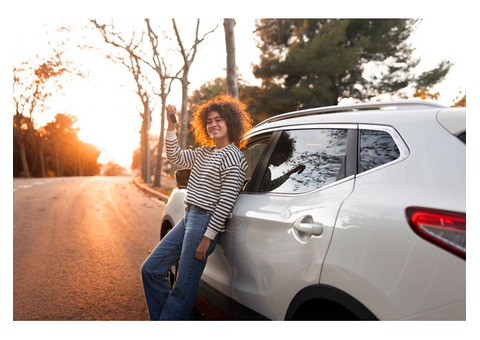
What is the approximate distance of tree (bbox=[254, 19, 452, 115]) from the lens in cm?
2014

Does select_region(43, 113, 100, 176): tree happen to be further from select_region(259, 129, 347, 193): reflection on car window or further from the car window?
select_region(259, 129, 347, 193): reflection on car window

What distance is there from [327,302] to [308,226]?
0.37 metres

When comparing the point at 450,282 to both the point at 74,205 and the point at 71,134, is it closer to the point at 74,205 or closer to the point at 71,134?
the point at 74,205

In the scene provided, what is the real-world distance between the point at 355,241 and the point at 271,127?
4.51ft

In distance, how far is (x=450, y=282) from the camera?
155 centimetres

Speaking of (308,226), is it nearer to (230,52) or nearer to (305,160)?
(305,160)

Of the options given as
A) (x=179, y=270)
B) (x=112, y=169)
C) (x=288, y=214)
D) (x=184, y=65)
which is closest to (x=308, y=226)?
(x=288, y=214)

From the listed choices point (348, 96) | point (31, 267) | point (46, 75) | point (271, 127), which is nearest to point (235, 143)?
point (271, 127)

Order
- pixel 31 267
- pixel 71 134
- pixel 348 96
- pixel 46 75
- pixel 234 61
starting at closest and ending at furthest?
pixel 31 267, pixel 234 61, pixel 46 75, pixel 348 96, pixel 71 134

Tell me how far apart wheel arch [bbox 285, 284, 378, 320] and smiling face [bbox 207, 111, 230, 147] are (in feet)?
4.75

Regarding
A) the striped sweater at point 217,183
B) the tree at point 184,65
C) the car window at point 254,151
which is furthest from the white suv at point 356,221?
the tree at point 184,65

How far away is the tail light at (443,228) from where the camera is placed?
1.55m

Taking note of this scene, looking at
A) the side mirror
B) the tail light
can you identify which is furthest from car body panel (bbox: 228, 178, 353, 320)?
the side mirror
